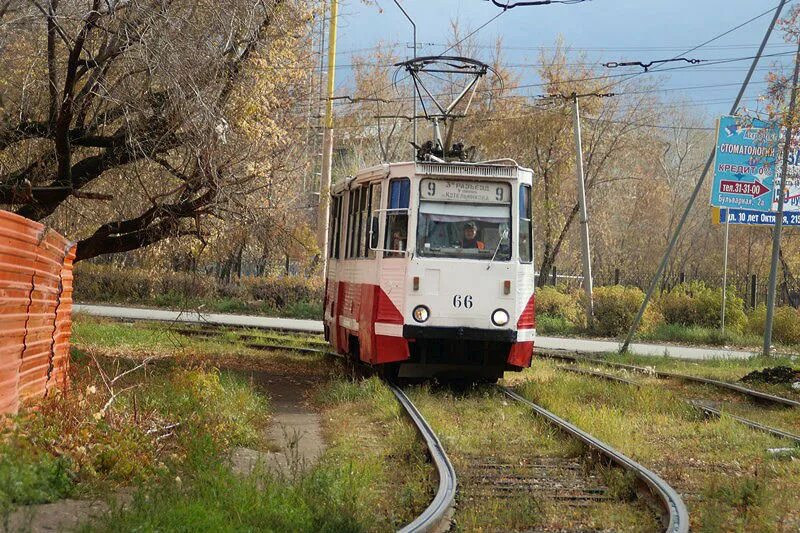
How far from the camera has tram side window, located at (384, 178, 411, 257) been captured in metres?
15.3

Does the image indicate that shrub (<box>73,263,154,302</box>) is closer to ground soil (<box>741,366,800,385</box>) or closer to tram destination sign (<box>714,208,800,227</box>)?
tram destination sign (<box>714,208,800,227</box>)

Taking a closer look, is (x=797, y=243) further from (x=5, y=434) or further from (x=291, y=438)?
(x=5, y=434)

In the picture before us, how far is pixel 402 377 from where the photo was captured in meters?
16.7

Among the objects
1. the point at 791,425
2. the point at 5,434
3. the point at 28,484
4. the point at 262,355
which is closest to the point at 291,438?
the point at 5,434

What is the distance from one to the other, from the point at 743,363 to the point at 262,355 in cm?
1009

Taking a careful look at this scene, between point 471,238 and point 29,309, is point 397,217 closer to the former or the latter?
point 471,238

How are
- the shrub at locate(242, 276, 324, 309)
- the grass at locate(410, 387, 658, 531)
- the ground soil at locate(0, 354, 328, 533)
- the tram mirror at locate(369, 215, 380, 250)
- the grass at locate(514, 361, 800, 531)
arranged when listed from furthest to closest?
the shrub at locate(242, 276, 324, 309), the tram mirror at locate(369, 215, 380, 250), the grass at locate(514, 361, 800, 531), the grass at locate(410, 387, 658, 531), the ground soil at locate(0, 354, 328, 533)

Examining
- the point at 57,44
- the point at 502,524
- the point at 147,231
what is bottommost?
the point at 502,524

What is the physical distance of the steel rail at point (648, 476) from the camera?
7140 mm

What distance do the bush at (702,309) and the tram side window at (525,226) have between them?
62.3 ft

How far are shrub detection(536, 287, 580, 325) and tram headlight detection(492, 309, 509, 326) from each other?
2137 centimetres

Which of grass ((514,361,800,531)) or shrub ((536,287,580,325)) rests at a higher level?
shrub ((536,287,580,325))

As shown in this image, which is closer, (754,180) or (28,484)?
(28,484)

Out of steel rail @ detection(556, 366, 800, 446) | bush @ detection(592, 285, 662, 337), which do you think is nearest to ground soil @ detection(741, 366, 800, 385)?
steel rail @ detection(556, 366, 800, 446)
